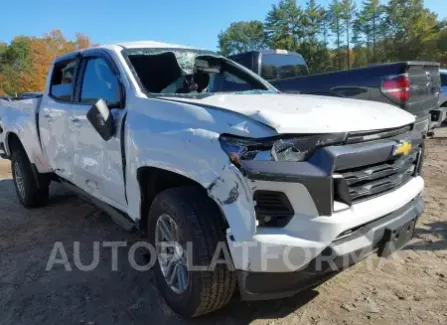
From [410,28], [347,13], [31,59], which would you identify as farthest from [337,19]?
[31,59]

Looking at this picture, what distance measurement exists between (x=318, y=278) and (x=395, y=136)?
1067mm

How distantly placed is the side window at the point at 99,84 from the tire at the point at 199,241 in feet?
3.52

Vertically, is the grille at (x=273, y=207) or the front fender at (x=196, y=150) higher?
the front fender at (x=196, y=150)

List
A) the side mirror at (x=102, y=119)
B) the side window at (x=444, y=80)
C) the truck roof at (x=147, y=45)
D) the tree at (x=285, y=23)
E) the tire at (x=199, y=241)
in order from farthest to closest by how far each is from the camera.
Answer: the tree at (x=285, y=23) < the side window at (x=444, y=80) < the truck roof at (x=147, y=45) < the side mirror at (x=102, y=119) < the tire at (x=199, y=241)

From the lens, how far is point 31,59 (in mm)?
64062

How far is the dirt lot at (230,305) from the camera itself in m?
2.77

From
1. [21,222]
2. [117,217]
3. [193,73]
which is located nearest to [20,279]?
[117,217]

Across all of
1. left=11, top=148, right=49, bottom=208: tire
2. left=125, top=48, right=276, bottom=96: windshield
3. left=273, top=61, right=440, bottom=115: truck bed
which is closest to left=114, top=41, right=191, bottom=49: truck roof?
left=125, top=48, right=276, bottom=96: windshield

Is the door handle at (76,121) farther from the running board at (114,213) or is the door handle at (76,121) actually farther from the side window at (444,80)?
the side window at (444,80)

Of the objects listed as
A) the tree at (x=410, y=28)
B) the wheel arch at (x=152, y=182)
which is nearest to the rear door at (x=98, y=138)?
the wheel arch at (x=152, y=182)

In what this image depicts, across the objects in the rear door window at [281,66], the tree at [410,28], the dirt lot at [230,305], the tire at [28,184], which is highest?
the tree at [410,28]

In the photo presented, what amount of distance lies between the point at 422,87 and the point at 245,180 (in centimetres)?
478

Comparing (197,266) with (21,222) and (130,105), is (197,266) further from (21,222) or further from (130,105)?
(21,222)

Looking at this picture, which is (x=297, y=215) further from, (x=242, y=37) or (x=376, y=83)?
(x=242, y=37)
